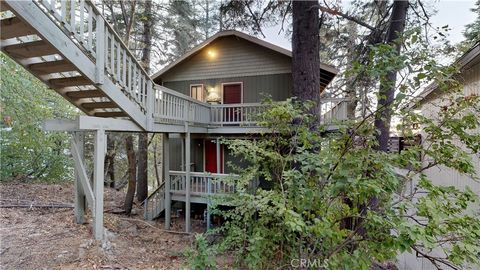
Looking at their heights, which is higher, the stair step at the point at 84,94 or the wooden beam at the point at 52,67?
the wooden beam at the point at 52,67

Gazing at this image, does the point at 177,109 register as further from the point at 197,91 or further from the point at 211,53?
the point at 211,53

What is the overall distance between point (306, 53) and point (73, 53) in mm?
3931

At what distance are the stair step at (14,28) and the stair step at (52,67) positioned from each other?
1.83ft

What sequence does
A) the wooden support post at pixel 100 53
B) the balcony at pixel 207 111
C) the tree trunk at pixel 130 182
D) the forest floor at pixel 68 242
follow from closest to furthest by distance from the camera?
the forest floor at pixel 68 242, the wooden support post at pixel 100 53, the balcony at pixel 207 111, the tree trunk at pixel 130 182

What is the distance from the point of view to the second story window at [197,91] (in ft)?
33.2

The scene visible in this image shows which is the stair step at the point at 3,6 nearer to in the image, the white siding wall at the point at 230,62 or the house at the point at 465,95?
the house at the point at 465,95

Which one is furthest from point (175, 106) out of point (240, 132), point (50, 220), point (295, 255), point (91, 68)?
point (295, 255)

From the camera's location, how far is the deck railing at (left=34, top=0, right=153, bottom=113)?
3.29 meters

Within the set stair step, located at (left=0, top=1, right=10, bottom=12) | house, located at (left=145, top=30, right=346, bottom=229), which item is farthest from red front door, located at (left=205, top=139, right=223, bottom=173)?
stair step, located at (left=0, top=1, right=10, bottom=12)

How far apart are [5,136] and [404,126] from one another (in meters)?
10.5

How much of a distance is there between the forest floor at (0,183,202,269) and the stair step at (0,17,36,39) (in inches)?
118

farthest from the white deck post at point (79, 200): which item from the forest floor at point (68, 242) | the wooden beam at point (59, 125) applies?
the wooden beam at point (59, 125)

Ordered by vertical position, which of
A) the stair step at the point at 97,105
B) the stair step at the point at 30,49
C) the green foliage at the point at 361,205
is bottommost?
the green foliage at the point at 361,205

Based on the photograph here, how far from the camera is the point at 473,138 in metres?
2.34
